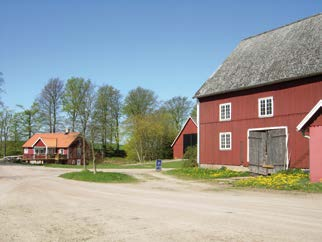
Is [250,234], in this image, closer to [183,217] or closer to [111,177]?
[183,217]

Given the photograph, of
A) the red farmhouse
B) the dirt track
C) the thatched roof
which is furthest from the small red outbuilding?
the red farmhouse

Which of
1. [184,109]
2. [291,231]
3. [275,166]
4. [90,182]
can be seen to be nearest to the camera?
[291,231]

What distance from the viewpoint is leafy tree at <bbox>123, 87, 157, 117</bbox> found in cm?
6762

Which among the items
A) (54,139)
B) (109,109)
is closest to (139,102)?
(109,109)

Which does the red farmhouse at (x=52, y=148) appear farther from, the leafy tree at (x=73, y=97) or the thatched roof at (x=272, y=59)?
the thatched roof at (x=272, y=59)

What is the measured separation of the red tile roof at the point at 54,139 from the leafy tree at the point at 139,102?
10555 mm

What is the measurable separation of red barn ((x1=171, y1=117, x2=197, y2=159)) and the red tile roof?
62.5ft

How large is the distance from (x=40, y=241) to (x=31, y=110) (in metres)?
63.3

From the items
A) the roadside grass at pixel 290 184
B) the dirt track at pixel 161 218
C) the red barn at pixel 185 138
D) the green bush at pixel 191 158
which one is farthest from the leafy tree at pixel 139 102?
the dirt track at pixel 161 218

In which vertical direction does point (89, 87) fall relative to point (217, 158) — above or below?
above

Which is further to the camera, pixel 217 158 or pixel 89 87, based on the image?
pixel 89 87

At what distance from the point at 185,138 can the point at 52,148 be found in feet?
82.2

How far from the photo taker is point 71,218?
31.6 feet

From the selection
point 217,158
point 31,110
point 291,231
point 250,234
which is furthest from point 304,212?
point 31,110
